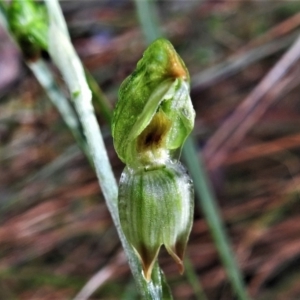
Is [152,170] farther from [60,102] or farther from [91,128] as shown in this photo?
[60,102]

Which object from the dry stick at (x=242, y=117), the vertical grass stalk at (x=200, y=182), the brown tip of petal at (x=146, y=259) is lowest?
the brown tip of petal at (x=146, y=259)

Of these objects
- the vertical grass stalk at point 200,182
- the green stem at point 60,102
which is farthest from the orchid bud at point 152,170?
the vertical grass stalk at point 200,182

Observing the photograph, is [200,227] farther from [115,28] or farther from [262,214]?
[115,28]

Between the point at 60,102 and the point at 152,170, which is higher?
the point at 60,102

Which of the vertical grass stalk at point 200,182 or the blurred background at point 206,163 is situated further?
the blurred background at point 206,163

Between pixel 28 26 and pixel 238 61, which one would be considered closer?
pixel 28 26

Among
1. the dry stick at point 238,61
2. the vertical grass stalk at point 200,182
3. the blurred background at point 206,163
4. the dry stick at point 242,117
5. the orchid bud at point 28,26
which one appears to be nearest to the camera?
the orchid bud at point 28,26

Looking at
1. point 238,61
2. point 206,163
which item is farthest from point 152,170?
point 238,61

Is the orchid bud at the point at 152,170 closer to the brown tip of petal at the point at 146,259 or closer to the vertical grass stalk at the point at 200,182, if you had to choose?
the brown tip of petal at the point at 146,259

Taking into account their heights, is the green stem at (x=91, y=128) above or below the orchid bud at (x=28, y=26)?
below
